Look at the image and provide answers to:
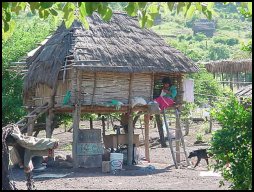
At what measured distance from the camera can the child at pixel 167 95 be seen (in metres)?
19.2

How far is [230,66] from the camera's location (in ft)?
94.3

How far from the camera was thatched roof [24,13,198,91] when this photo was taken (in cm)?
1780

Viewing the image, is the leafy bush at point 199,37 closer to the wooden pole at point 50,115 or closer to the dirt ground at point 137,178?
the dirt ground at point 137,178

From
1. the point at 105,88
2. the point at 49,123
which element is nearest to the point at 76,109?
the point at 105,88

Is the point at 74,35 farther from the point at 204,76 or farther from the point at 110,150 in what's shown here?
the point at 204,76

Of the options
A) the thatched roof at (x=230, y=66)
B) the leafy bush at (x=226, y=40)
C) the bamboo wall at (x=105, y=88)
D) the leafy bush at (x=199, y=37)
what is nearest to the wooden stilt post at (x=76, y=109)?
the bamboo wall at (x=105, y=88)

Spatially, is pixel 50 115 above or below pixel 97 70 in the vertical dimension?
below

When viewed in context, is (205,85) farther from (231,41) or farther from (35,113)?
(231,41)

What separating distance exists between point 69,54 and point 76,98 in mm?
1303

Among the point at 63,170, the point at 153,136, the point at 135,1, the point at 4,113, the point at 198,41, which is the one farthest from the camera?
the point at 198,41

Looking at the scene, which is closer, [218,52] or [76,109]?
[76,109]

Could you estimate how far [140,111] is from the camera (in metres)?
19.9

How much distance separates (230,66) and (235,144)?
70.8 ft

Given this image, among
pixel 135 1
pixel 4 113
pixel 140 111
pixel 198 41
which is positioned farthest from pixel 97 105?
pixel 198 41
